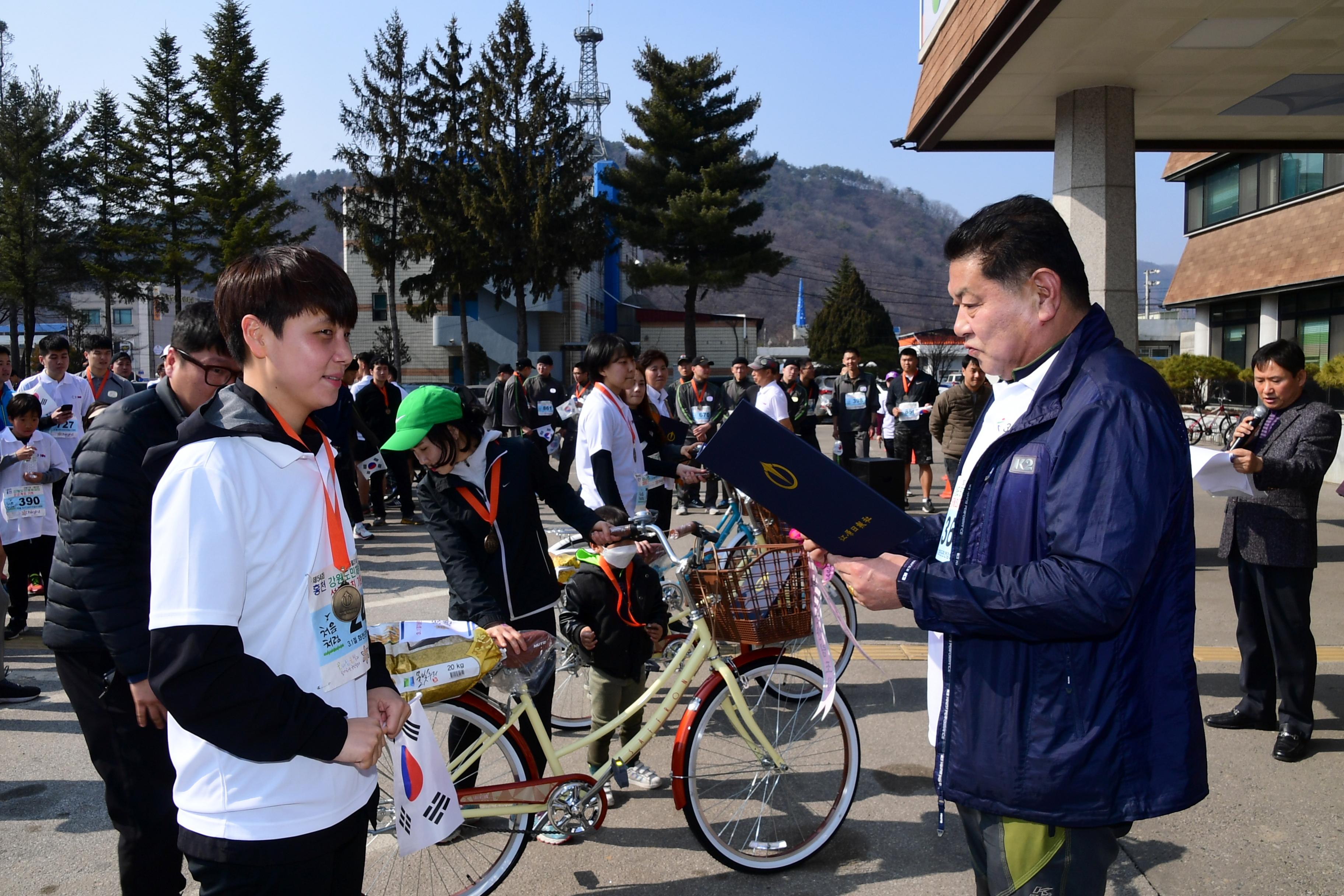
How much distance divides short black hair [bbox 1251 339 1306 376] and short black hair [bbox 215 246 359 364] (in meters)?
4.48

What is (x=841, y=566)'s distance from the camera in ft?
6.92

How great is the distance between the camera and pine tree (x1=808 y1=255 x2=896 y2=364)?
62875 millimetres

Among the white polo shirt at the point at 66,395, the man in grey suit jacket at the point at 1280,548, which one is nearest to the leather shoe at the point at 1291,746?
the man in grey suit jacket at the point at 1280,548

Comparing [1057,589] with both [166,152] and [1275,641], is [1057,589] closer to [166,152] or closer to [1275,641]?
[1275,641]

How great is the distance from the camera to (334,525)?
5.73 ft

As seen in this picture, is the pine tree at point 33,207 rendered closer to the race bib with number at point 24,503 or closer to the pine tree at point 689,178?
the pine tree at point 689,178

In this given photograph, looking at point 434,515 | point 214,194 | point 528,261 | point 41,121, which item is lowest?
point 434,515

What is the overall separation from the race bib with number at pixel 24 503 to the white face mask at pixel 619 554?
5030 millimetres

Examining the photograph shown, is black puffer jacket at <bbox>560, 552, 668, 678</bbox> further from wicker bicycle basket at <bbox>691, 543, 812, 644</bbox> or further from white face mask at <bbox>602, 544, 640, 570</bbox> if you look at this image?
wicker bicycle basket at <bbox>691, 543, 812, 644</bbox>

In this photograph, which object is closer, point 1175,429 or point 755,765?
point 1175,429

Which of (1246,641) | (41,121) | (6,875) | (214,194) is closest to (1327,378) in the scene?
(1246,641)

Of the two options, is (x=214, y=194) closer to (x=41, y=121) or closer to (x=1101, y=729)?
(x=41, y=121)

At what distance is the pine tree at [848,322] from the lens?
6288cm

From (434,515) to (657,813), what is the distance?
5.35 feet
